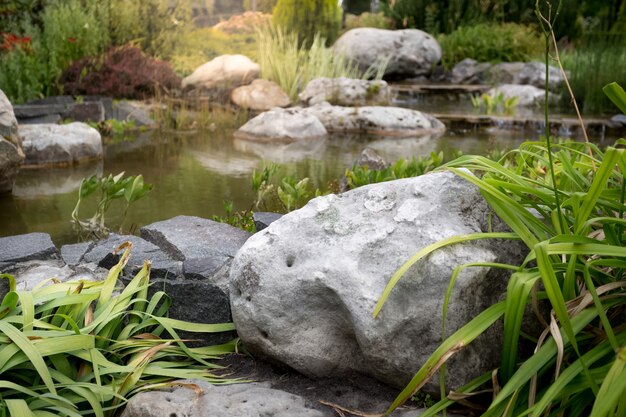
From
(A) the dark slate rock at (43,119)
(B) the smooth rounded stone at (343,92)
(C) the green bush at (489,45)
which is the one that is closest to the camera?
(A) the dark slate rock at (43,119)

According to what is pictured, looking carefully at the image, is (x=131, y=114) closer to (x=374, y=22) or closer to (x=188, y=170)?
(x=188, y=170)

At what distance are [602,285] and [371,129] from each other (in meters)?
9.62

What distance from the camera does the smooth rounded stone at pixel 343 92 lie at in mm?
13148

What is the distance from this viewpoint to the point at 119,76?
11.9 meters

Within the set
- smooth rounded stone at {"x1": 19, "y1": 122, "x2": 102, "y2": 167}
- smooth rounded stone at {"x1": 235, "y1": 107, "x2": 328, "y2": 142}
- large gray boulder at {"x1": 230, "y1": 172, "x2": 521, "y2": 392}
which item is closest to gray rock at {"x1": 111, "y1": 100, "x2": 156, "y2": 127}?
smooth rounded stone at {"x1": 235, "y1": 107, "x2": 328, "y2": 142}

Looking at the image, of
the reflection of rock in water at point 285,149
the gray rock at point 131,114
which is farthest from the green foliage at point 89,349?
the gray rock at point 131,114

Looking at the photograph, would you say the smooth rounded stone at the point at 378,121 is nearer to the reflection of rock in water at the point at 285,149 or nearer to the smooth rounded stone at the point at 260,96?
the reflection of rock in water at the point at 285,149

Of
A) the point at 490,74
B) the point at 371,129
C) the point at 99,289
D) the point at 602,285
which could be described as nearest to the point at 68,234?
the point at 99,289

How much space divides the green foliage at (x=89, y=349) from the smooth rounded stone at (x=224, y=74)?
38.8ft

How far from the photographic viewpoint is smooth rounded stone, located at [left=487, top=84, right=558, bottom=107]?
14.5m

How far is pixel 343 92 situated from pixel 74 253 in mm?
10300

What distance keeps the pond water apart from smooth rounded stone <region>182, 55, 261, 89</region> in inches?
144

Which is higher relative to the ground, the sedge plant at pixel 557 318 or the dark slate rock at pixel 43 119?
the sedge plant at pixel 557 318

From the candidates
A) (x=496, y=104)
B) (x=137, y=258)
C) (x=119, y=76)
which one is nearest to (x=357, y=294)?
(x=137, y=258)
